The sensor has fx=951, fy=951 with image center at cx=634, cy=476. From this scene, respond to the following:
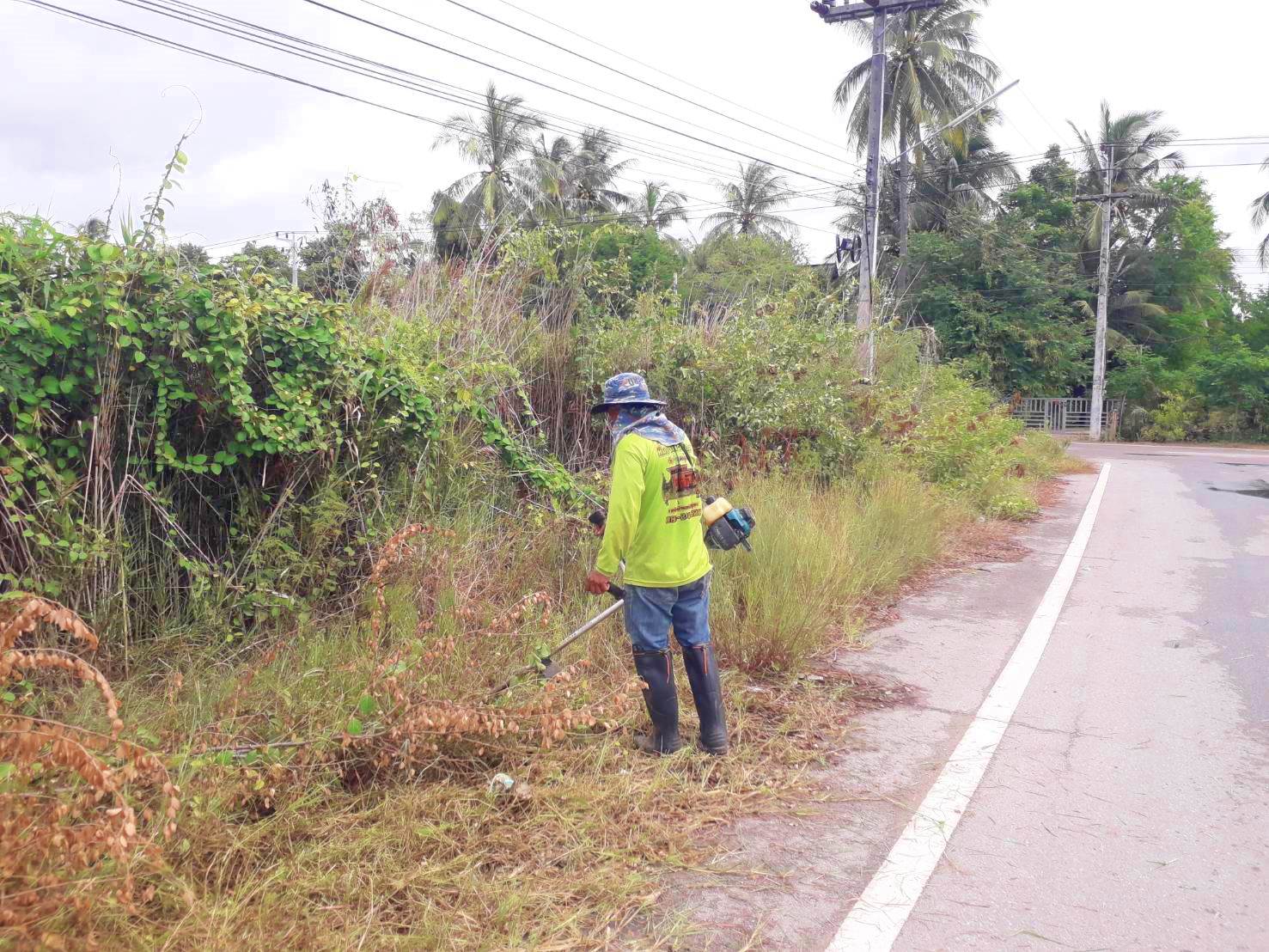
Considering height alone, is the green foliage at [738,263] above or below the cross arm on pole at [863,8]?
below

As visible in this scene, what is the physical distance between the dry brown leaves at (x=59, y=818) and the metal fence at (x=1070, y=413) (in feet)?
132

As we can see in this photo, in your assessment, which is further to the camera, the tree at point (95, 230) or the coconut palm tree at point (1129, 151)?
the coconut palm tree at point (1129, 151)

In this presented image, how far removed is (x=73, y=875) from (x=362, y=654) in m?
1.98

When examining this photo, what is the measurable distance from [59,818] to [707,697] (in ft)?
8.81

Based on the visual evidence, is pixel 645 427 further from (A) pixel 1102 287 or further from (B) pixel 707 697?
(A) pixel 1102 287

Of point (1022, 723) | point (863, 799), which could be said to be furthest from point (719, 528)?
point (1022, 723)

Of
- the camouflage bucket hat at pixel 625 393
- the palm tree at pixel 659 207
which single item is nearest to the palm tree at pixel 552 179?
the palm tree at pixel 659 207

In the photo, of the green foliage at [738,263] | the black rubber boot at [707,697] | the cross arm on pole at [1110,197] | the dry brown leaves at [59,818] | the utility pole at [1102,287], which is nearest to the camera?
the dry brown leaves at [59,818]

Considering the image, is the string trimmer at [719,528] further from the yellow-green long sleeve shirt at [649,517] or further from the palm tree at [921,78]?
the palm tree at [921,78]

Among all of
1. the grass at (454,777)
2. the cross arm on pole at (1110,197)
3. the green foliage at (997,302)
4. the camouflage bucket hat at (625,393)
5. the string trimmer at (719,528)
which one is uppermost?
the cross arm on pole at (1110,197)

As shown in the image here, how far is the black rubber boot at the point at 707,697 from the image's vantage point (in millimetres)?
4508

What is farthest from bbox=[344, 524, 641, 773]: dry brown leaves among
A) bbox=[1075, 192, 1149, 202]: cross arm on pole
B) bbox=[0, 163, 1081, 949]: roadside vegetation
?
bbox=[1075, 192, 1149, 202]: cross arm on pole

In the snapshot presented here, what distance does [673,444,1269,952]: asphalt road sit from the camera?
10.5ft

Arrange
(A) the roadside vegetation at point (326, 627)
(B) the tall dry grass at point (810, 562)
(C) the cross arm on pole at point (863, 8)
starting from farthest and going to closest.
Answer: (C) the cross arm on pole at point (863, 8), (B) the tall dry grass at point (810, 562), (A) the roadside vegetation at point (326, 627)
